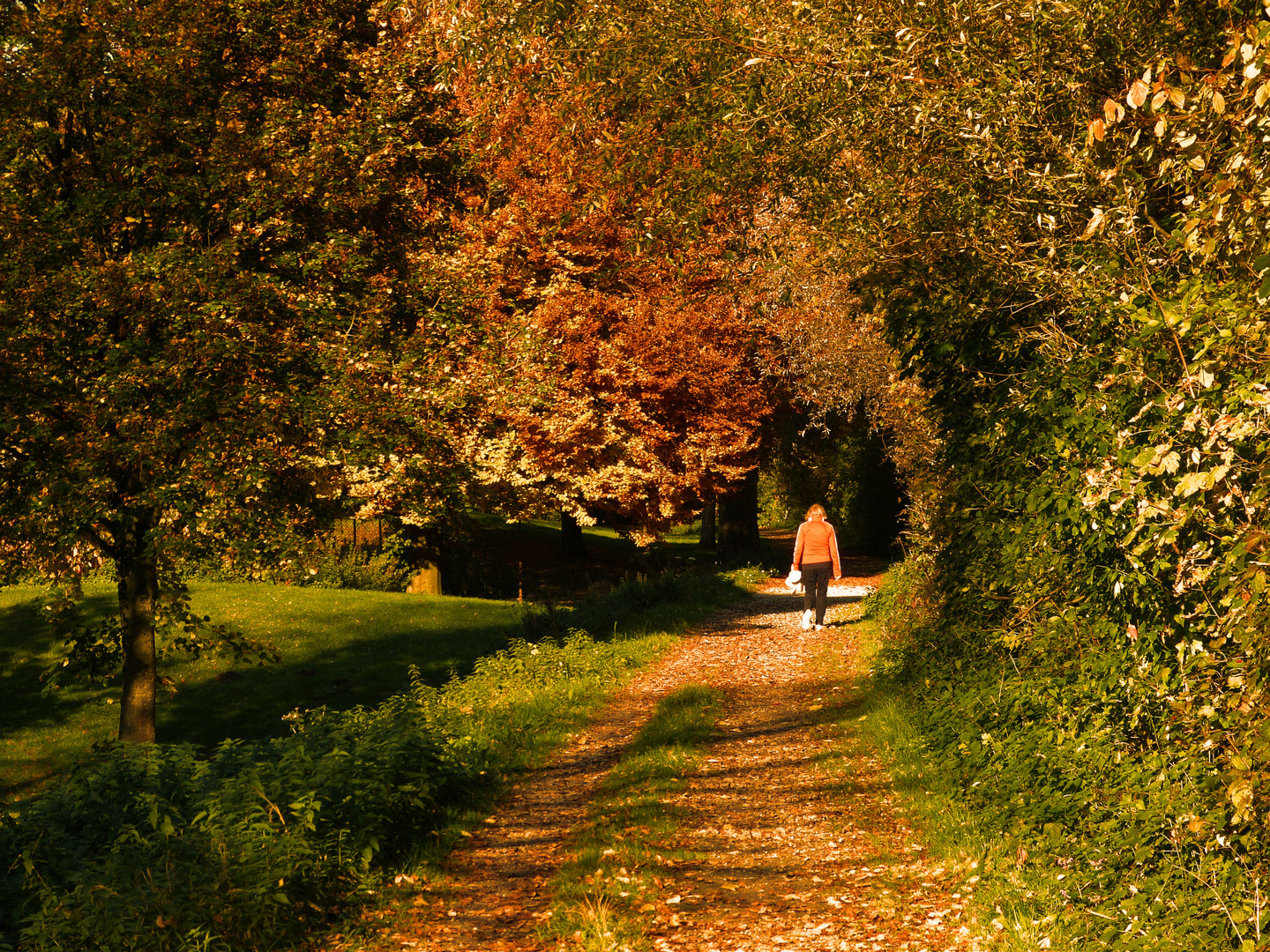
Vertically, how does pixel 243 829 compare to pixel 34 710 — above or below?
above

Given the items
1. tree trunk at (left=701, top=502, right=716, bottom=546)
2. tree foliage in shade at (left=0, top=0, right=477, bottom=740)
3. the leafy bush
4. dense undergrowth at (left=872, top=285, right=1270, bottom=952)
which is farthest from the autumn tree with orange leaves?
dense undergrowth at (left=872, top=285, right=1270, bottom=952)

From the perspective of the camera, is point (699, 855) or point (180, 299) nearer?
point (699, 855)

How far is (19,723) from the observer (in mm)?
17297

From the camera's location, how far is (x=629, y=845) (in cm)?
757

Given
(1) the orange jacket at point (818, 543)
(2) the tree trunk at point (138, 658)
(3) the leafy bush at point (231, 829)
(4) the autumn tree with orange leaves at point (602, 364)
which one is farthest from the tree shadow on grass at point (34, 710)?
(1) the orange jacket at point (818, 543)

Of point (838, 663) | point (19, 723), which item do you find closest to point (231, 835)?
point (838, 663)

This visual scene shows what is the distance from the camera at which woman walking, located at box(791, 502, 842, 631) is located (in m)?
17.2

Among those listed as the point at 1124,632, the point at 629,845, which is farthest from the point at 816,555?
the point at 1124,632

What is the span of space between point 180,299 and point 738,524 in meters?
24.8

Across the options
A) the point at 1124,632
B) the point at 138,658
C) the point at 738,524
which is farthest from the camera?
the point at 738,524

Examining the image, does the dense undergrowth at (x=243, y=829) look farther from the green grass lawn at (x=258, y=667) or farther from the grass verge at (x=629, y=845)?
the green grass lawn at (x=258, y=667)

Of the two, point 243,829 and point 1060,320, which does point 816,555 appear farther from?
point 243,829

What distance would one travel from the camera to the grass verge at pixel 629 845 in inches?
244

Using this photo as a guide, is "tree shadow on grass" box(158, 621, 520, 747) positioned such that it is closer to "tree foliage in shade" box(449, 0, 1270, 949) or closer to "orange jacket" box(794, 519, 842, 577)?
"orange jacket" box(794, 519, 842, 577)
